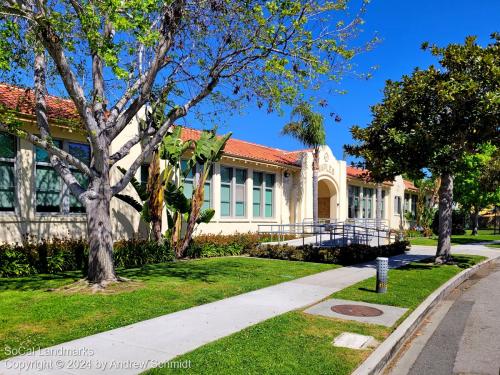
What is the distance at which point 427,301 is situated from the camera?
9.12 meters

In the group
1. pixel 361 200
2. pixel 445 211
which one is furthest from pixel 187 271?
pixel 361 200

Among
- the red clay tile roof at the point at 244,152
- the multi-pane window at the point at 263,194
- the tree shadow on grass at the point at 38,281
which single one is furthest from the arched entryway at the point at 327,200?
the tree shadow on grass at the point at 38,281

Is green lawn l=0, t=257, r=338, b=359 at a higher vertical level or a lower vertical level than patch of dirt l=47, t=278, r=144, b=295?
lower

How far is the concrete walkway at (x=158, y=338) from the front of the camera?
4.92 metres

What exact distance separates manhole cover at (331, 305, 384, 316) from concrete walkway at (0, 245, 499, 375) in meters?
0.67

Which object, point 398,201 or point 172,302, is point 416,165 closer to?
point 172,302

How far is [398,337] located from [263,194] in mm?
Answer: 16873

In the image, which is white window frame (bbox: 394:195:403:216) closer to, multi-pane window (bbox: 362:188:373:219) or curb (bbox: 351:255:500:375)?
multi-pane window (bbox: 362:188:373:219)

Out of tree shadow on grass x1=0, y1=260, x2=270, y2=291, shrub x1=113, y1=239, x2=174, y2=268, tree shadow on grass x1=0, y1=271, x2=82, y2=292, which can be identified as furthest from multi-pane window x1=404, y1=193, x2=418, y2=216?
tree shadow on grass x1=0, y1=271, x2=82, y2=292

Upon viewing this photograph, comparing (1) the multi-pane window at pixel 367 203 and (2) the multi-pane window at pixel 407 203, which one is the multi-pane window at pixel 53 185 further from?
(2) the multi-pane window at pixel 407 203

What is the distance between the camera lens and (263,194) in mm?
23078

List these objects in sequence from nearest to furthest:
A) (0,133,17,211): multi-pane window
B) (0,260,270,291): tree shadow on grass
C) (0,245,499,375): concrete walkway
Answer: (0,245,499,375): concrete walkway → (0,260,270,291): tree shadow on grass → (0,133,17,211): multi-pane window

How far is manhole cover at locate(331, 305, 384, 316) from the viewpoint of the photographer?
25.8ft

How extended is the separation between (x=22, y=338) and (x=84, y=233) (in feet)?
29.2
